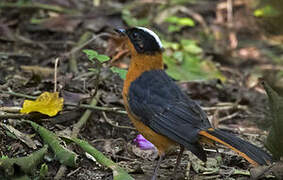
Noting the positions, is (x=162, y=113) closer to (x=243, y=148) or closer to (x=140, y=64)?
(x=140, y=64)

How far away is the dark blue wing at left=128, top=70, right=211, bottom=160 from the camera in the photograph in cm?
355

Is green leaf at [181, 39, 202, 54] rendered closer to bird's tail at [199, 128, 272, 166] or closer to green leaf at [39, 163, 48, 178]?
bird's tail at [199, 128, 272, 166]

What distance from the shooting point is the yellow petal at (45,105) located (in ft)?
13.4

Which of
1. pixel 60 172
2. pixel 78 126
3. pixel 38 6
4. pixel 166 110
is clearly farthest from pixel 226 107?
pixel 38 6

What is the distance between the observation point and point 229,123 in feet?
17.6

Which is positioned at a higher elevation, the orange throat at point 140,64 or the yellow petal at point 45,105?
the orange throat at point 140,64

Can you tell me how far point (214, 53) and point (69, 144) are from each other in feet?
12.7

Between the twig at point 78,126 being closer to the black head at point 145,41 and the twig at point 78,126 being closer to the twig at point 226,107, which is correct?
the black head at point 145,41

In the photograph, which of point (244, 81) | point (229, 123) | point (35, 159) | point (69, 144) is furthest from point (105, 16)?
point (35, 159)

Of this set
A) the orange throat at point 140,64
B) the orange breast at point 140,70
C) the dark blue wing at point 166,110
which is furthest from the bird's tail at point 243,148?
the orange throat at point 140,64

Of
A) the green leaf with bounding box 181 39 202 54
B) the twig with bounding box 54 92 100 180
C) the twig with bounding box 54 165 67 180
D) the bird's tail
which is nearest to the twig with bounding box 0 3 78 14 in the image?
the green leaf with bounding box 181 39 202 54

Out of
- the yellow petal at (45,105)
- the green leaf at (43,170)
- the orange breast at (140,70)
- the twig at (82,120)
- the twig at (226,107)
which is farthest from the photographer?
the twig at (226,107)

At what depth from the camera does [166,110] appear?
12.3ft

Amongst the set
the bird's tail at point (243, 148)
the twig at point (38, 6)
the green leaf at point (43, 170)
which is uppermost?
the twig at point (38, 6)
